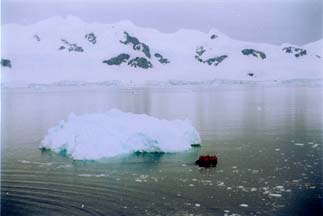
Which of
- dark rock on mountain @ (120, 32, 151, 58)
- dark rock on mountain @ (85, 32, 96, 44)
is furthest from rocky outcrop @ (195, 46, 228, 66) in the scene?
dark rock on mountain @ (85, 32, 96, 44)

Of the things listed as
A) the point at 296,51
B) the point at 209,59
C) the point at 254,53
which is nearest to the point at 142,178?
the point at 296,51

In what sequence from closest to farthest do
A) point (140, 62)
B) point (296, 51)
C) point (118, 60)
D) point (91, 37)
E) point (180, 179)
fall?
point (180, 179)
point (296, 51)
point (118, 60)
point (140, 62)
point (91, 37)

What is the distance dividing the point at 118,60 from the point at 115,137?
7865 cm

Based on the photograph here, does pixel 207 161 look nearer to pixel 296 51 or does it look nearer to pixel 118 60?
pixel 296 51

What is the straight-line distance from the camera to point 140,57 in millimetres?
93312

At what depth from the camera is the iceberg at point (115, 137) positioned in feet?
44.8

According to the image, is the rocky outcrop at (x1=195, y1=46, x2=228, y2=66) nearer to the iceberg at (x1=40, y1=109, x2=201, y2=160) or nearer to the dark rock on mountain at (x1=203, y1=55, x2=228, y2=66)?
the dark rock on mountain at (x1=203, y1=55, x2=228, y2=66)

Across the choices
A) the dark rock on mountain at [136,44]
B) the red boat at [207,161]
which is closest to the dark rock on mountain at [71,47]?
the dark rock on mountain at [136,44]

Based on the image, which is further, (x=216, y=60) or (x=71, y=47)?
(x=216, y=60)

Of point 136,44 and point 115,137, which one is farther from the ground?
point 136,44

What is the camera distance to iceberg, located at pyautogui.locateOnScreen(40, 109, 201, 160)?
13.6m

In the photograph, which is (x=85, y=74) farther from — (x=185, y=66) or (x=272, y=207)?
(x=272, y=207)

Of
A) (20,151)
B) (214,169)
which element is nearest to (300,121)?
(214,169)

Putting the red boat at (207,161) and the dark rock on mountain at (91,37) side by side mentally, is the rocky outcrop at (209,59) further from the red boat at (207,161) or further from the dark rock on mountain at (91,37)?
the red boat at (207,161)
